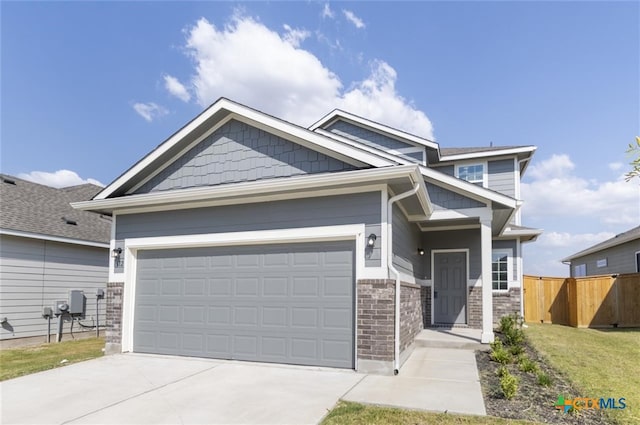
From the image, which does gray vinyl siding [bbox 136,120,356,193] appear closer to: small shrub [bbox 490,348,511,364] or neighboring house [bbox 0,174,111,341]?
small shrub [bbox 490,348,511,364]

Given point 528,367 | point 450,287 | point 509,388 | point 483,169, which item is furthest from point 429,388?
point 483,169

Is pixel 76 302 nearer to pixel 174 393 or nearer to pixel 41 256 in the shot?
pixel 41 256

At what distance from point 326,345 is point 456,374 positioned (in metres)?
2.17

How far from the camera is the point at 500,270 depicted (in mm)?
13391

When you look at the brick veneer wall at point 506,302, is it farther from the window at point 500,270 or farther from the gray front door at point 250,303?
the gray front door at point 250,303

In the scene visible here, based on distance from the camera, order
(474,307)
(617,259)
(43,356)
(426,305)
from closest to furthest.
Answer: (43,356) < (474,307) < (426,305) < (617,259)

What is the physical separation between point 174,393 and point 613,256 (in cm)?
2185

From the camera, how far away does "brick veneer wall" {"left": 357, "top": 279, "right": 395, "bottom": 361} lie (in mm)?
6551

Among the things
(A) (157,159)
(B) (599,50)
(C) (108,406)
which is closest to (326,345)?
(C) (108,406)

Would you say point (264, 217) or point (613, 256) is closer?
point (264, 217)

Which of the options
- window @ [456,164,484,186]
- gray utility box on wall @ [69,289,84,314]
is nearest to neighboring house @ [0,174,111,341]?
gray utility box on wall @ [69,289,84,314]

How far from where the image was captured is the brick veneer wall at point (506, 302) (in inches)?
508

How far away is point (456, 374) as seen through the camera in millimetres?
6547

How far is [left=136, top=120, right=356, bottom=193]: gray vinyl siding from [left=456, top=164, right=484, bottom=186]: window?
869 cm
